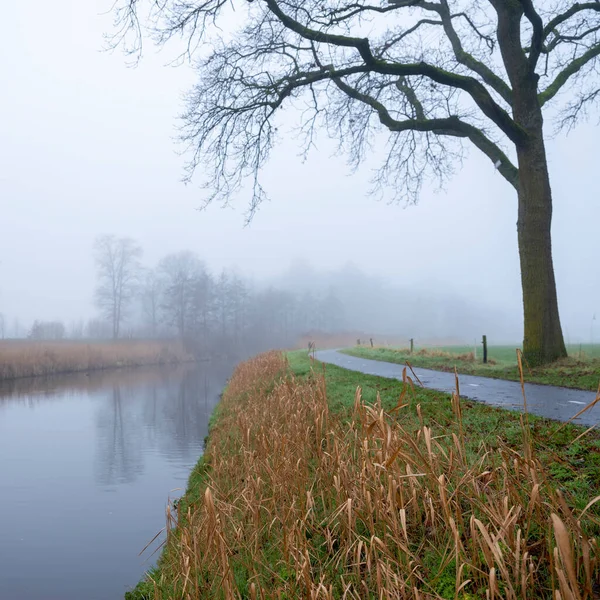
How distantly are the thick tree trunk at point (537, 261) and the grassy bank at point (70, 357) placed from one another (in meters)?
23.9

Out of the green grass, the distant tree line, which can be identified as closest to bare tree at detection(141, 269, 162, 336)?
the distant tree line

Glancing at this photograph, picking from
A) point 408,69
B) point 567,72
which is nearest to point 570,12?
point 567,72

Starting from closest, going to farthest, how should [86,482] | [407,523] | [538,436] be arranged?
[407,523] < [538,436] < [86,482]

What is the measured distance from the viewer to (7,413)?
18094 mm

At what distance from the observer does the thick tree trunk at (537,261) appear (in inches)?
538

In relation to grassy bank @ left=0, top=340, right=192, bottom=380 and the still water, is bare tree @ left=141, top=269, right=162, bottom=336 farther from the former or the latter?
the still water

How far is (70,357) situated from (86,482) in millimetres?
21690

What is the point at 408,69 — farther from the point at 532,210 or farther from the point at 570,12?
the point at 570,12

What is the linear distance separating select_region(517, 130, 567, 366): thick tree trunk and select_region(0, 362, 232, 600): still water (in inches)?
350

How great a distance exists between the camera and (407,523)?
12.2 feet

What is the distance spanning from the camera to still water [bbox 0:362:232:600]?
718 centimetres

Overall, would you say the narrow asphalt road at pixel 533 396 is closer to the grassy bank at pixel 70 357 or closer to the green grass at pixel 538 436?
the green grass at pixel 538 436

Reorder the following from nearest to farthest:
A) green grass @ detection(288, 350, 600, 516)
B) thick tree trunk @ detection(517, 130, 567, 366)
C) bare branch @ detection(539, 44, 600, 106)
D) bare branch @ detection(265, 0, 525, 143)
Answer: green grass @ detection(288, 350, 600, 516) → bare branch @ detection(265, 0, 525, 143) → thick tree trunk @ detection(517, 130, 567, 366) → bare branch @ detection(539, 44, 600, 106)

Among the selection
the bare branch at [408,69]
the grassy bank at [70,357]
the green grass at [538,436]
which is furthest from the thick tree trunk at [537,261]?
the grassy bank at [70,357]
